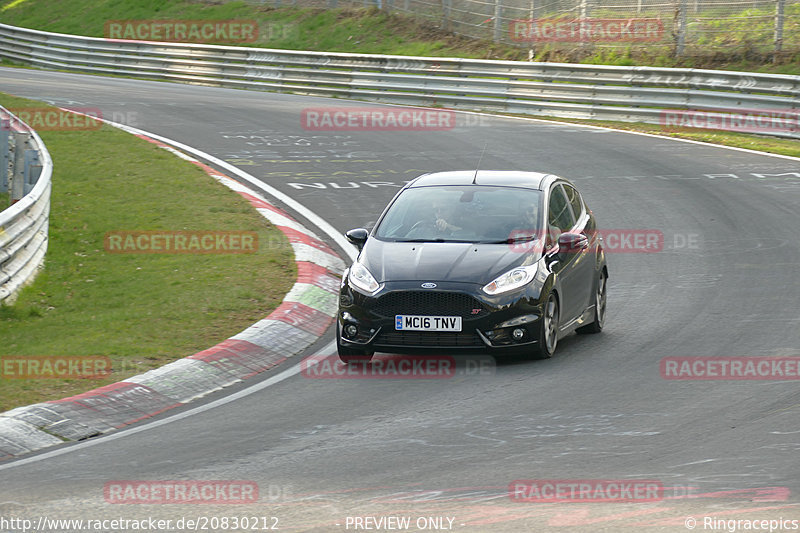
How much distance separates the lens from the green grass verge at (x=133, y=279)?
1062cm

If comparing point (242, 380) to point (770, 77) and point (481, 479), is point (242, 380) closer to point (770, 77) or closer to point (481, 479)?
point (481, 479)

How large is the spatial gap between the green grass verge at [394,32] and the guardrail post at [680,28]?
270 millimetres

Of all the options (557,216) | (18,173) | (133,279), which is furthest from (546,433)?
(18,173)

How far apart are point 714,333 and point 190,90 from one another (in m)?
24.8

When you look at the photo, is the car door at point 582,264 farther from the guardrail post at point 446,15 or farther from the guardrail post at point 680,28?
the guardrail post at point 446,15

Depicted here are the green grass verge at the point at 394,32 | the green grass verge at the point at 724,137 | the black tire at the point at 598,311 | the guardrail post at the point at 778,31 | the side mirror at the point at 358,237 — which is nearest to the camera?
the side mirror at the point at 358,237

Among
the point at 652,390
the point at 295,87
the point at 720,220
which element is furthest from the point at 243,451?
the point at 295,87

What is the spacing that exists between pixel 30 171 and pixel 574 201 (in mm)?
7167

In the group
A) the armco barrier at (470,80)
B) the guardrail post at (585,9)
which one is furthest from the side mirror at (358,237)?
the guardrail post at (585,9)

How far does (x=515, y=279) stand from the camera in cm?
1021

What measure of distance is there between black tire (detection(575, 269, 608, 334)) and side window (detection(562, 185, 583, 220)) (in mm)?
638

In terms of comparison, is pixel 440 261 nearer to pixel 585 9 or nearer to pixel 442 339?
pixel 442 339

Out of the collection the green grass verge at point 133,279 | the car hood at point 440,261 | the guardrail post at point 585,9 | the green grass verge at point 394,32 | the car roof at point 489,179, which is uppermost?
the guardrail post at point 585,9

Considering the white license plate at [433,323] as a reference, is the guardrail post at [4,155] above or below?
above
